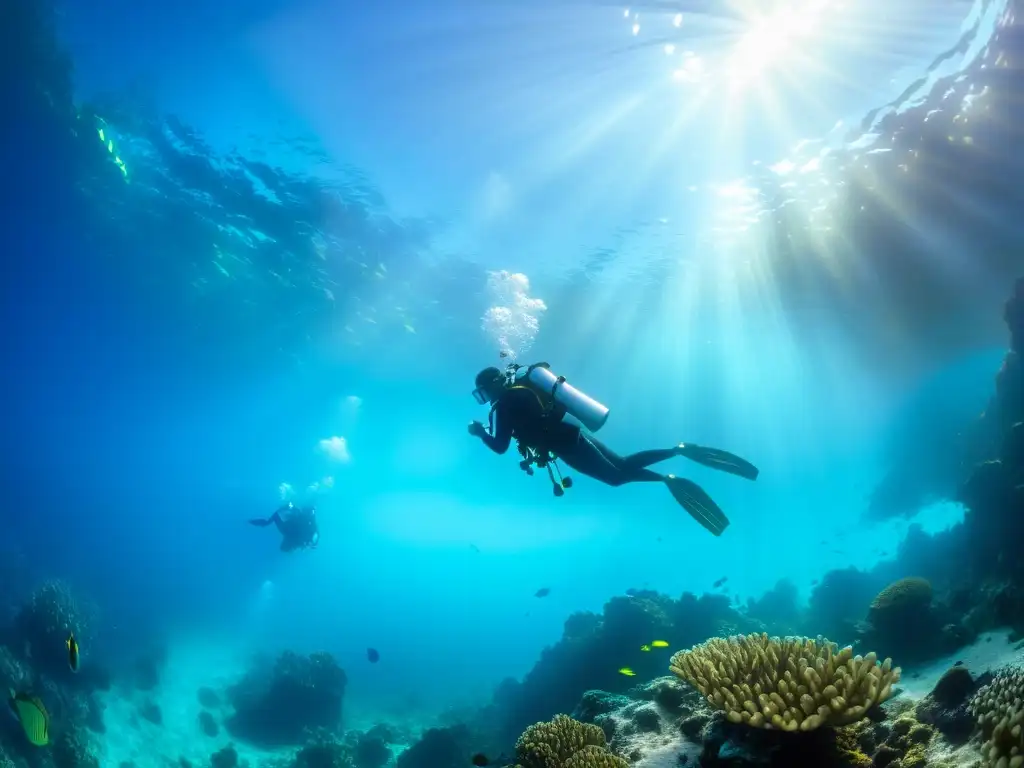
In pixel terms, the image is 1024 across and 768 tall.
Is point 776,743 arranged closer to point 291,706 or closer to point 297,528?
point 291,706

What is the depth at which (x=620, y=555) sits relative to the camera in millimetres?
82688

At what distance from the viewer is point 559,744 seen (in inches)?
185

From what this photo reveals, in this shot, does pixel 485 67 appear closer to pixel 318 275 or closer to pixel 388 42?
pixel 388 42

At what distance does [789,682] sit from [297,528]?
2234 cm

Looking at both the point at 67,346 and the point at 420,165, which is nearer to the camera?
the point at 420,165

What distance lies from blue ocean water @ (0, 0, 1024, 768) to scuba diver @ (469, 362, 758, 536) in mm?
2840

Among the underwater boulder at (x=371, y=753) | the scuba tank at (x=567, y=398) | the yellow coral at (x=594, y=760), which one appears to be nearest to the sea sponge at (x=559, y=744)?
the yellow coral at (x=594, y=760)

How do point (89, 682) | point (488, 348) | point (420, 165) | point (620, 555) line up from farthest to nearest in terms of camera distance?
point (620, 555) → point (488, 348) → point (89, 682) → point (420, 165)

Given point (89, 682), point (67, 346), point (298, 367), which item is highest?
point (67, 346)

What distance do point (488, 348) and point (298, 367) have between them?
12171 millimetres

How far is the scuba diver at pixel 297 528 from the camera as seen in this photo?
851 inches

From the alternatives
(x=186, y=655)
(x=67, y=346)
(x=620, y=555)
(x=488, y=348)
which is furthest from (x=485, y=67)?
(x=620, y=555)

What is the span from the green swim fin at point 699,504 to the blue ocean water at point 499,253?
4513mm

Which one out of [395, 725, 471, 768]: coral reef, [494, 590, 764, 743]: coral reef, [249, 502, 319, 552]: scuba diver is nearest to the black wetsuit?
[494, 590, 764, 743]: coral reef
